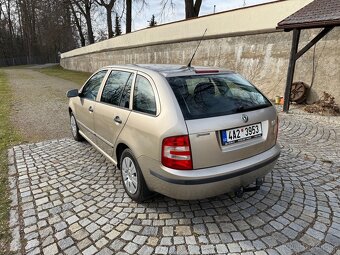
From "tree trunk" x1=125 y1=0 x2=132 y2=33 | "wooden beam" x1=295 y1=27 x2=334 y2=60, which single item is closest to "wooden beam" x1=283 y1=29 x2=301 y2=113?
"wooden beam" x1=295 y1=27 x2=334 y2=60

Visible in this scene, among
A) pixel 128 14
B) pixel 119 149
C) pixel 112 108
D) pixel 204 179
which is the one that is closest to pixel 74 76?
pixel 128 14

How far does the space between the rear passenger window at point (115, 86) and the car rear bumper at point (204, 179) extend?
1.24 meters

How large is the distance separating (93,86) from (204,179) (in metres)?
2.69

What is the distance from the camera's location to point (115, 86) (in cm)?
357

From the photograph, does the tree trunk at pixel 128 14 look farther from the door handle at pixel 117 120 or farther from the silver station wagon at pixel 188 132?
the door handle at pixel 117 120

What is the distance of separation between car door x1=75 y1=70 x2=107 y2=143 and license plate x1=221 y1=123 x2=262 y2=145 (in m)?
2.23

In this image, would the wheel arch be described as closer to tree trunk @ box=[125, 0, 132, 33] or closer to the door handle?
the door handle

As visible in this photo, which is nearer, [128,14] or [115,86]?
[115,86]

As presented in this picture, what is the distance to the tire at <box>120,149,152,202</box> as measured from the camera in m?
2.87

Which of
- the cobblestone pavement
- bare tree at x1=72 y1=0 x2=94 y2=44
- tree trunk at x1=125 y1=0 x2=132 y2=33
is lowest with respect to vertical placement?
the cobblestone pavement

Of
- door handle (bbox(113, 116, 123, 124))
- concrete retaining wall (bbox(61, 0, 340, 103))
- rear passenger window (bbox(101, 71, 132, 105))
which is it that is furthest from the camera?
concrete retaining wall (bbox(61, 0, 340, 103))

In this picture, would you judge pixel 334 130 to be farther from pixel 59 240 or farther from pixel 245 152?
pixel 59 240

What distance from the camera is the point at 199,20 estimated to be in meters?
12.8

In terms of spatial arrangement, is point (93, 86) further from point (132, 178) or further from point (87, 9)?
point (87, 9)
